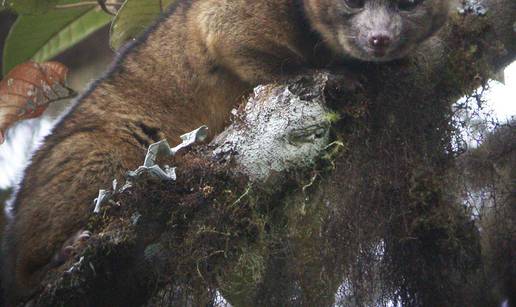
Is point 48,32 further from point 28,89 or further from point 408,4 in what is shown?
point 408,4

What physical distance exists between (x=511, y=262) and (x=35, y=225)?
8.70ft

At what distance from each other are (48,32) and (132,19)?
2.72 feet

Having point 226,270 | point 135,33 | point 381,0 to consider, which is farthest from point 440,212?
point 135,33

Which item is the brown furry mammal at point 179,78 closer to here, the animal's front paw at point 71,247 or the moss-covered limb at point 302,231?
the animal's front paw at point 71,247

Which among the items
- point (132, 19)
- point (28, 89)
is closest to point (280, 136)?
point (132, 19)

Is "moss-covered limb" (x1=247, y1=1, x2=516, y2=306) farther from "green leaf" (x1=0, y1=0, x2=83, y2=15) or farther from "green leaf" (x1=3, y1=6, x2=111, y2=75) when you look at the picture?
"green leaf" (x1=3, y1=6, x2=111, y2=75)

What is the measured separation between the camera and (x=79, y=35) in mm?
5973

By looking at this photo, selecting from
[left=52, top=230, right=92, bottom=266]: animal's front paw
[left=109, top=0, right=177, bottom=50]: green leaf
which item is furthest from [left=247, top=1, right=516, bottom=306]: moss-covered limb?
[left=109, top=0, right=177, bottom=50]: green leaf

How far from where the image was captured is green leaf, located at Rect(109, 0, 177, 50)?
5402mm

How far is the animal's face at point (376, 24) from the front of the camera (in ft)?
14.8

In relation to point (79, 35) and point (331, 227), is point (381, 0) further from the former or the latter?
point (79, 35)

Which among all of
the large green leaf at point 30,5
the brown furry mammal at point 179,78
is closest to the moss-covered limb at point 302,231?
the brown furry mammal at point 179,78

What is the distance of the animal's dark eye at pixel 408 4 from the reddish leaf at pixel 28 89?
7.82 feet

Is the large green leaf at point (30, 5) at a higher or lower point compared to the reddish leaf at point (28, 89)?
higher
